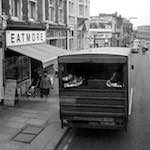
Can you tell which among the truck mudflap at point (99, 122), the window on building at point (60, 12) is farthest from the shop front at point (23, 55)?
the window on building at point (60, 12)

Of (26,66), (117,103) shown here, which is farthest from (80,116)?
(26,66)

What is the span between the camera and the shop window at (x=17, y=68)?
48.8 feet

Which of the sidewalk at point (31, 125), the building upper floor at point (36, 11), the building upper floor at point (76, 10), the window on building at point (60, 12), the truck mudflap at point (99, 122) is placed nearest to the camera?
the sidewalk at point (31, 125)

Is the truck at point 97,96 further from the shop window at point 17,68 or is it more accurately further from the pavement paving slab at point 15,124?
the shop window at point 17,68

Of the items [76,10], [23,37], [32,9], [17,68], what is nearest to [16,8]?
[23,37]

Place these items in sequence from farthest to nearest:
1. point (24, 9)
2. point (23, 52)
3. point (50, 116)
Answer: point (24, 9), point (23, 52), point (50, 116)

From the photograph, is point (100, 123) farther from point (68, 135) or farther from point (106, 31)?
point (106, 31)

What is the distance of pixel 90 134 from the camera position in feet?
32.8

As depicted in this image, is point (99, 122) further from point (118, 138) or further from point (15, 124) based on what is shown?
point (15, 124)

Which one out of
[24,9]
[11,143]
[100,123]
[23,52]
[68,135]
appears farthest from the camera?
[24,9]

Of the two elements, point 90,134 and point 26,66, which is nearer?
point 90,134

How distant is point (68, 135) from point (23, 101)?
538 centimetres

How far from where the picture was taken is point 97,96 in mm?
9164

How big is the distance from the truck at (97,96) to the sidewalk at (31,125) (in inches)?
35.3
